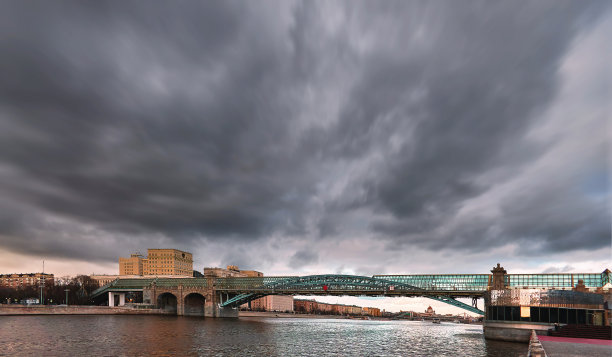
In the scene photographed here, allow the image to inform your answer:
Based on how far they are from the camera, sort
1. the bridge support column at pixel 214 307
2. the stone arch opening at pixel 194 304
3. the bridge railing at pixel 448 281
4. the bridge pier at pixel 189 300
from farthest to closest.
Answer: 1. the stone arch opening at pixel 194 304
2. the bridge pier at pixel 189 300
3. the bridge support column at pixel 214 307
4. the bridge railing at pixel 448 281

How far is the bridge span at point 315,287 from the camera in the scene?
236 feet

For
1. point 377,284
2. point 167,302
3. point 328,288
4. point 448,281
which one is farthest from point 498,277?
point 167,302

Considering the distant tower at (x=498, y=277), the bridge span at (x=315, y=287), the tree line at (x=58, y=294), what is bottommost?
the tree line at (x=58, y=294)

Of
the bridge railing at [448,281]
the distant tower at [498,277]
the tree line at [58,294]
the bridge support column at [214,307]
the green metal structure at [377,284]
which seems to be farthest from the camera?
the tree line at [58,294]

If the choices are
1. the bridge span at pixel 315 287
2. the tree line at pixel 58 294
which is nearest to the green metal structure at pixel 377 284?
the bridge span at pixel 315 287

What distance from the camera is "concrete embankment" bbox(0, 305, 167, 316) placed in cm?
9556

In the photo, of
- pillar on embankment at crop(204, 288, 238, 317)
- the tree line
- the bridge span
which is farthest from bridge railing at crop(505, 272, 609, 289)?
the tree line

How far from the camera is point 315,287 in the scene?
363 feet

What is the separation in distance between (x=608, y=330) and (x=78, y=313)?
4327 inches

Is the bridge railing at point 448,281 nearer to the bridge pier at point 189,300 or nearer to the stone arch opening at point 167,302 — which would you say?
the bridge pier at point 189,300

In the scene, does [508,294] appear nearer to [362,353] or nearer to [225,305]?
[362,353]

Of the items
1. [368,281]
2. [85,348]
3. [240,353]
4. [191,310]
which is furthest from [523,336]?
[191,310]

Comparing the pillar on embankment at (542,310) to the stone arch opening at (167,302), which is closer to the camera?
the pillar on embankment at (542,310)

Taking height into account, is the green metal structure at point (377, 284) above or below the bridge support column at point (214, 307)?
above
